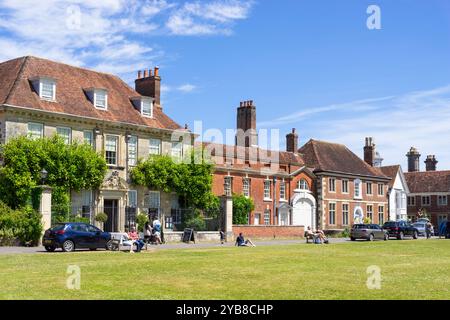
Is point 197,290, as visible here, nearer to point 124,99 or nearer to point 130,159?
point 130,159

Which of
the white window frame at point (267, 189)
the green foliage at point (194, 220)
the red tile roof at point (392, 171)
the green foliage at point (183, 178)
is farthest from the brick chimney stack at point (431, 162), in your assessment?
the green foliage at point (194, 220)

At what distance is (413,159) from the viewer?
94.9 meters

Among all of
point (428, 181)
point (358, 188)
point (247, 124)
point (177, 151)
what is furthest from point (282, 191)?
point (428, 181)

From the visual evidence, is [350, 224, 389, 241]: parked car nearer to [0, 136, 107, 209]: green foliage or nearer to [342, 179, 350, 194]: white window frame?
[342, 179, 350, 194]: white window frame

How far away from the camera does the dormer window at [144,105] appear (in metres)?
44.1

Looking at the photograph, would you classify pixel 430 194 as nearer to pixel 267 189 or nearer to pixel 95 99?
pixel 267 189

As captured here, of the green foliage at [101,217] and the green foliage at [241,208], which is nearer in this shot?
the green foliage at [101,217]

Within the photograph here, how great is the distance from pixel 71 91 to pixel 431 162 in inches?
2662

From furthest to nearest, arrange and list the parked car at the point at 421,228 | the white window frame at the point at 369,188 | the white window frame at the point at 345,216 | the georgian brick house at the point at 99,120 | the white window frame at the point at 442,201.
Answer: the white window frame at the point at 442,201 → the white window frame at the point at 369,188 → the white window frame at the point at 345,216 → the parked car at the point at 421,228 → the georgian brick house at the point at 99,120

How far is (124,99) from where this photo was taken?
44.2 meters

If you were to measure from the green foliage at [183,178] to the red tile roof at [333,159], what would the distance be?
761 inches

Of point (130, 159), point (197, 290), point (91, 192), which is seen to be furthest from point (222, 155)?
point (197, 290)

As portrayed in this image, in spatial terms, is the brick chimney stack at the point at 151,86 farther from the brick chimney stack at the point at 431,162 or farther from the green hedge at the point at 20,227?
the brick chimney stack at the point at 431,162

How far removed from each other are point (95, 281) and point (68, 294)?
2462mm
